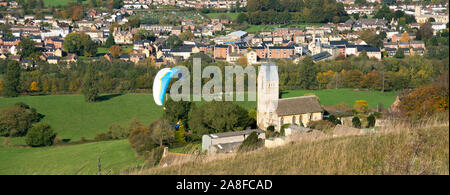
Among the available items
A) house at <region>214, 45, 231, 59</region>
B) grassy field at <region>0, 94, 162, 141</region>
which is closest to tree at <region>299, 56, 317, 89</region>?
grassy field at <region>0, 94, 162, 141</region>

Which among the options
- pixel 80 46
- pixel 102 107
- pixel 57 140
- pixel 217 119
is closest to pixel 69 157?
pixel 57 140

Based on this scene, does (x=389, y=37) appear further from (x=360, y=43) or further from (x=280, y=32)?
(x=280, y=32)

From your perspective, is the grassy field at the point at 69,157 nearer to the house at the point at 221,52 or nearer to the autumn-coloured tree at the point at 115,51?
the house at the point at 221,52

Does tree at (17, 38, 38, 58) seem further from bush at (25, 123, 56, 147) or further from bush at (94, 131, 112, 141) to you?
bush at (94, 131, 112, 141)

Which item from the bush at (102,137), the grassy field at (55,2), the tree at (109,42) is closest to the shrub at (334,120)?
the bush at (102,137)

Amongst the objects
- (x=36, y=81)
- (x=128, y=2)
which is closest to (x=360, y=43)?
(x=36, y=81)

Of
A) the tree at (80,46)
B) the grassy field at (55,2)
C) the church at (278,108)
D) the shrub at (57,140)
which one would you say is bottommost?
the shrub at (57,140)
